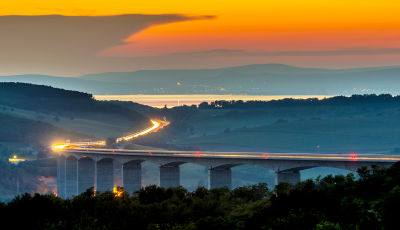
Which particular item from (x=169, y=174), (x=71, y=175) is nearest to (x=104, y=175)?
(x=71, y=175)

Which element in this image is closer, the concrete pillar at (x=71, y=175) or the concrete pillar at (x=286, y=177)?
the concrete pillar at (x=286, y=177)

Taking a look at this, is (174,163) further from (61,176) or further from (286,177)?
(61,176)

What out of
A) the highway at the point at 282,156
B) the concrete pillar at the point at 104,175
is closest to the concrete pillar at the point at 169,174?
the highway at the point at 282,156

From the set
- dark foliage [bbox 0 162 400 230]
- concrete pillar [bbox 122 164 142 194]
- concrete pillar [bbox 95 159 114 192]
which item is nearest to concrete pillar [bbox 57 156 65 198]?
concrete pillar [bbox 95 159 114 192]

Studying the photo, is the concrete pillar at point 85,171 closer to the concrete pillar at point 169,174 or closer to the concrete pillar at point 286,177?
the concrete pillar at point 169,174

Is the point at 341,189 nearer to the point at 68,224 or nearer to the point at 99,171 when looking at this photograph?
the point at 68,224

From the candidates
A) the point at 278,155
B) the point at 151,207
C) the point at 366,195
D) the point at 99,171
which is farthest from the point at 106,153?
the point at 366,195
